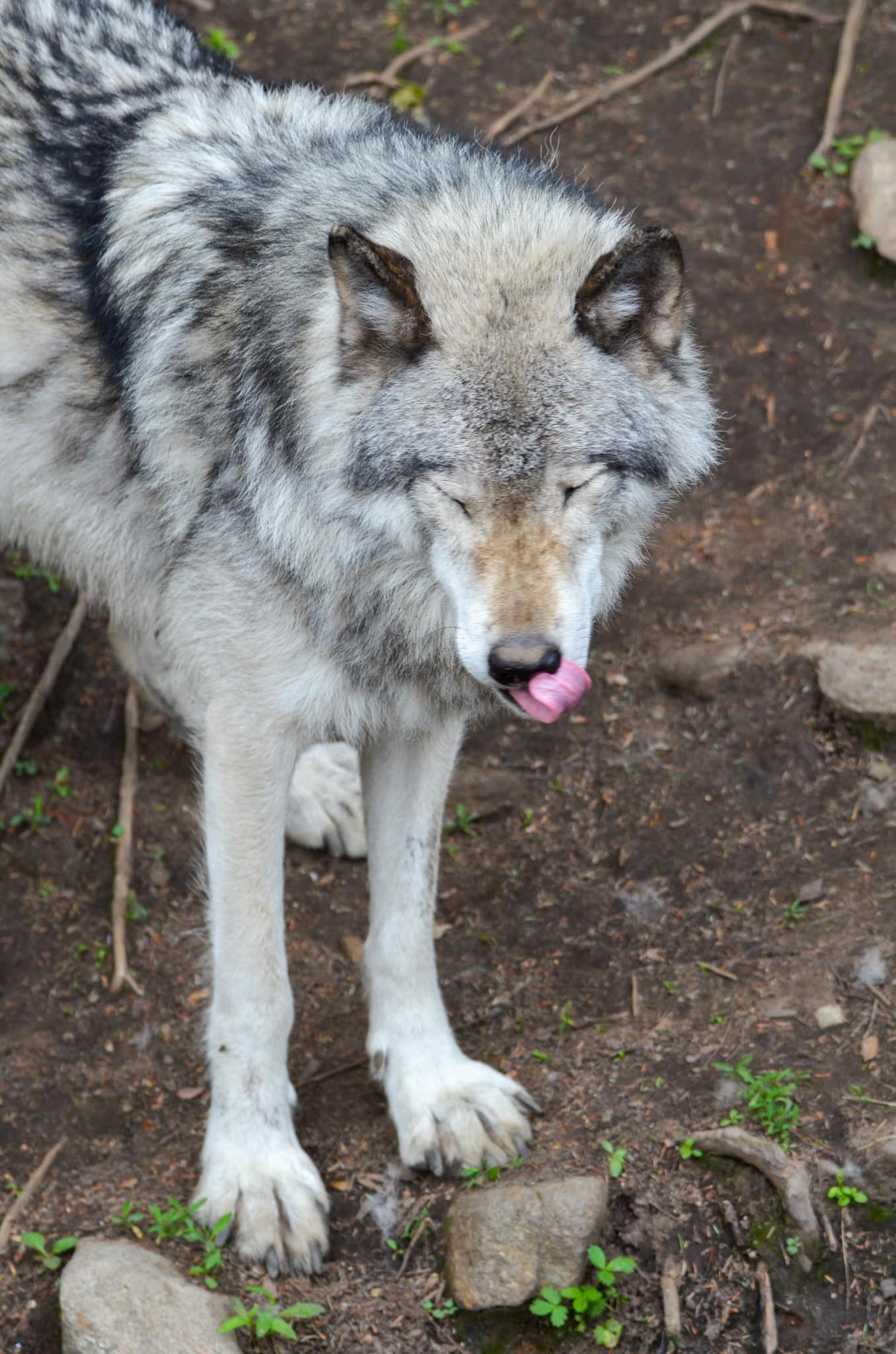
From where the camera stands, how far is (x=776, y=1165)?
135 inches

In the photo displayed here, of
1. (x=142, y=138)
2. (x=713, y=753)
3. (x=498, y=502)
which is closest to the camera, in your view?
(x=498, y=502)

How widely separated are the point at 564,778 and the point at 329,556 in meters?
2.05

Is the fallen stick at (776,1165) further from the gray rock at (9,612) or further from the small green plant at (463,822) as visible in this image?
the gray rock at (9,612)

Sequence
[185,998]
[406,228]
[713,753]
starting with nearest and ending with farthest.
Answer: [406,228] → [185,998] → [713,753]

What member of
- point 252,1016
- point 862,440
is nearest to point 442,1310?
point 252,1016

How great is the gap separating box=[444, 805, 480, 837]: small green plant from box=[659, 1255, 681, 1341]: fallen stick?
186 cm

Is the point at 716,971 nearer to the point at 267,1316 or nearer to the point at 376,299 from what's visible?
the point at 267,1316

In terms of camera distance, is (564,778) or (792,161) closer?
(564,778)

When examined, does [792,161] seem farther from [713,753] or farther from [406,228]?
[406,228]

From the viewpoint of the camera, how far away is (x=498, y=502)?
281cm

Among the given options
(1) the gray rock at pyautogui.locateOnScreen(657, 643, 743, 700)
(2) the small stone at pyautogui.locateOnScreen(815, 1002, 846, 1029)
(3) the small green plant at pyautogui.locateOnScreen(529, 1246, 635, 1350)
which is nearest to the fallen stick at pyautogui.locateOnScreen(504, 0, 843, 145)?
(1) the gray rock at pyautogui.locateOnScreen(657, 643, 743, 700)

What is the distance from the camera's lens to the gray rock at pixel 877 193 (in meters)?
6.14

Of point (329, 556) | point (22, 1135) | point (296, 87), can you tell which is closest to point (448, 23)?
point (296, 87)

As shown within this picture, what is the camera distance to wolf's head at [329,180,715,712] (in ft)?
9.14
